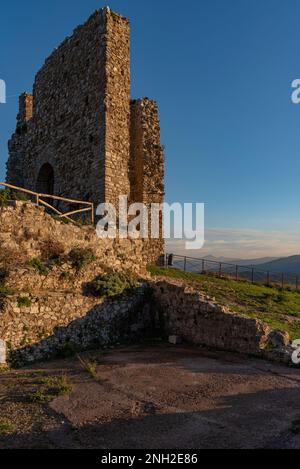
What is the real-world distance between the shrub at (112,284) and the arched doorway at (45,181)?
500 inches

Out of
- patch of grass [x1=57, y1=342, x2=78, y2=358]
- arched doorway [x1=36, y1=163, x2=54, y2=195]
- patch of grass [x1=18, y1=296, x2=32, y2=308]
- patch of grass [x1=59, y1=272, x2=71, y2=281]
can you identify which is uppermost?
arched doorway [x1=36, y1=163, x2=54, y2=195]

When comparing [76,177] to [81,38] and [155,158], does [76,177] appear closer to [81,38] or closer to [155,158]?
[155,158]

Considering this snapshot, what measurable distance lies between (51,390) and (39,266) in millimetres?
4914

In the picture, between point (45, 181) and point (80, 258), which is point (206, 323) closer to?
point (80, 258)

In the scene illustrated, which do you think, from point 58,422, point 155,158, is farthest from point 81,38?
point 58,422

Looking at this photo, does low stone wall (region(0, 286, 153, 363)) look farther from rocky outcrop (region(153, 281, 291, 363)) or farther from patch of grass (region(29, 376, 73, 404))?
patch of grass (region(29, 376, 73, 404))

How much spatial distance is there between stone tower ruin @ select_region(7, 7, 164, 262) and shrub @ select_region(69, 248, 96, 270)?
5.91 m

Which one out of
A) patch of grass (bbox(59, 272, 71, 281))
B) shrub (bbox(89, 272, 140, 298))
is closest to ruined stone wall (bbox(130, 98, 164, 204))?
shrub (bbox(89, 272, 140, 298))

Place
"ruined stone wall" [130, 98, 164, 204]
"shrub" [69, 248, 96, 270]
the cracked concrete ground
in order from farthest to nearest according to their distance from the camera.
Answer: "ruined stone wall" [130, 98, 164, 204]
"shrub" [69, 248, 96, 270]
the cracked concrete ground

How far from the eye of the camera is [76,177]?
2150cm

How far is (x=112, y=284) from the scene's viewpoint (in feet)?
46.4

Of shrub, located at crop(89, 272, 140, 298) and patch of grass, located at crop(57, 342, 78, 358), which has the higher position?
shrub, located at crop(89, 272, 140, 298)

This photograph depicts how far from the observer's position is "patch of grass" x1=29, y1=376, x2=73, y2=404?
8062 mm
